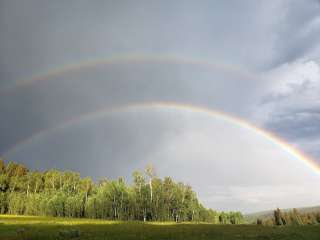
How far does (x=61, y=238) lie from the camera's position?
2938 centimetres

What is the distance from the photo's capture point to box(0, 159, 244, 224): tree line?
142625mm

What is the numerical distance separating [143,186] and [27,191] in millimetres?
68032

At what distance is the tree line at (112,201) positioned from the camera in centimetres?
14262

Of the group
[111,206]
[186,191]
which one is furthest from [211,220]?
[111,206]

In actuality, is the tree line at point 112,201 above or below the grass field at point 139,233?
above

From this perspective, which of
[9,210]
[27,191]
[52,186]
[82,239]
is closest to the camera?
[82,239]

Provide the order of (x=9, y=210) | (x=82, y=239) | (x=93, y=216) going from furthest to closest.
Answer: (x=9, y=210) < (x=93, y=216) < (x=82, y=239)

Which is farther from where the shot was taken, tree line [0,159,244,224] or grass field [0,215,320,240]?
tree line [0,159,244,224]

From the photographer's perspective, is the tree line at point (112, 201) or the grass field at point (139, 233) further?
the tree line at point (112, 201)

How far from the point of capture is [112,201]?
143 metres

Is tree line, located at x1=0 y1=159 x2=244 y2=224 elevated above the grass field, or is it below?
above

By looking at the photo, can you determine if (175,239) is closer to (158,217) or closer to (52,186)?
(158,217)

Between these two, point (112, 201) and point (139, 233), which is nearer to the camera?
point (139, 233)

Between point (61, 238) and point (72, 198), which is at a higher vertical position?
point (72, 198)
